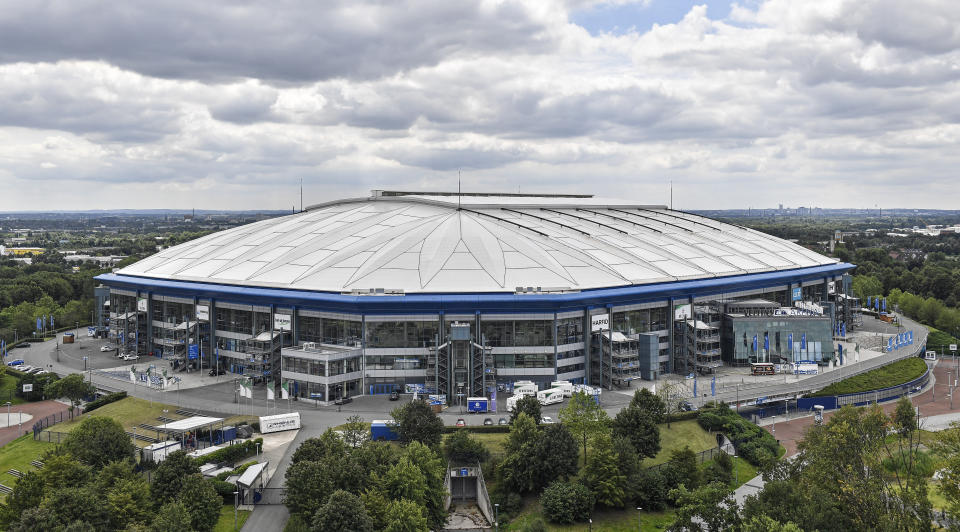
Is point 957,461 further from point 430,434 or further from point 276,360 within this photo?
point 276,360

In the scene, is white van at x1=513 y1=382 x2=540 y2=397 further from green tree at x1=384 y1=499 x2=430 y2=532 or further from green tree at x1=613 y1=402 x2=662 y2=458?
green tree at x1=384 y1=499 x2=430 y2=532

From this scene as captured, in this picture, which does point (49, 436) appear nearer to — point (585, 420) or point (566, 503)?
point (566, 503)

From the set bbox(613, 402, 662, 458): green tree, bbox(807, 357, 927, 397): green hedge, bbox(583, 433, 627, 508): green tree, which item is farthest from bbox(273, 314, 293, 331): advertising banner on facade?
bbox(807, 357, 927, 397): green hedge

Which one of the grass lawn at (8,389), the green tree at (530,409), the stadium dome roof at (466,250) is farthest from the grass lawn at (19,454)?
the green tree at (530,409)

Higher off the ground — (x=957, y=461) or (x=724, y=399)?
(x=957, y=461)

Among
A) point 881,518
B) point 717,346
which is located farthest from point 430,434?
point 717,346

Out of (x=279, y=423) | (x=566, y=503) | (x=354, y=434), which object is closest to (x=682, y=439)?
(x=566, y=503)

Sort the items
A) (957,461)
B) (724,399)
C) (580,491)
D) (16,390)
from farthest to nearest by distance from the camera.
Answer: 1. (16,390)
2. (724,399)
3. (580,491)
4. (957,461)
